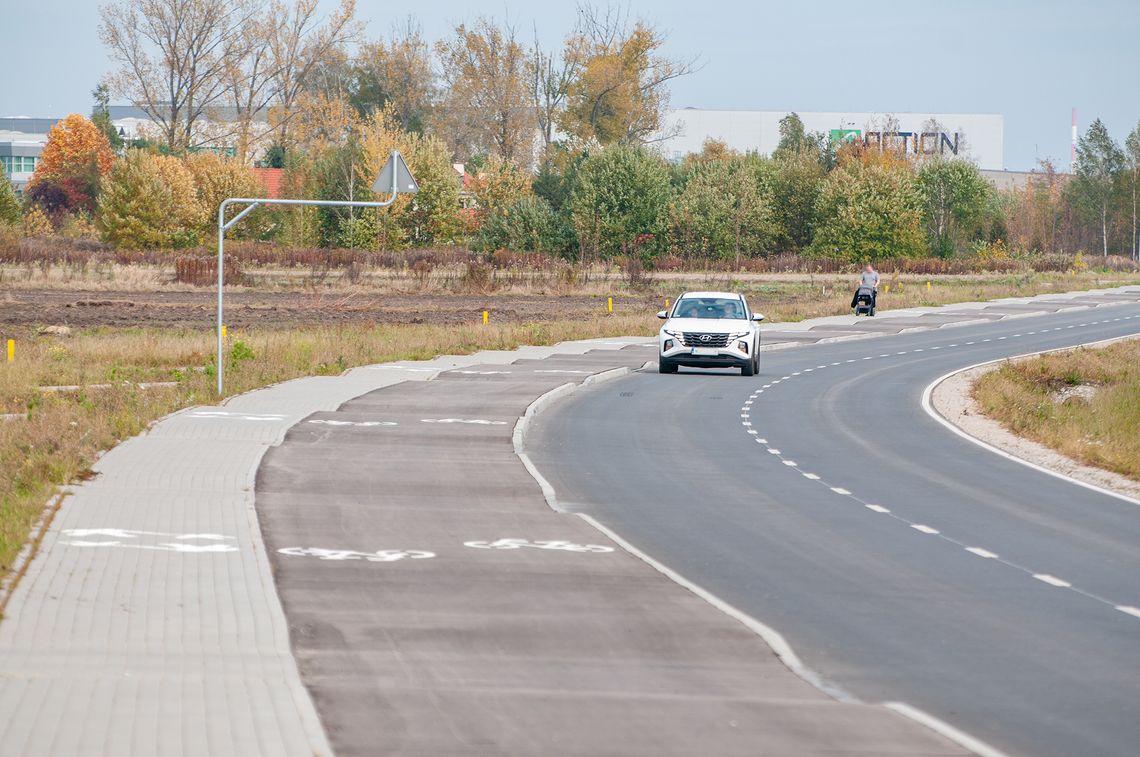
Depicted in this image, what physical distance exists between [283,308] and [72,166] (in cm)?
6642

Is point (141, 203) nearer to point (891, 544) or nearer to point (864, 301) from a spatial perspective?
point (864, 301)

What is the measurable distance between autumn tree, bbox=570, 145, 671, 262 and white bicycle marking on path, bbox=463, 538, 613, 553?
73123 millimetres

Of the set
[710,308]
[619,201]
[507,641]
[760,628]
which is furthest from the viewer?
[619,201]

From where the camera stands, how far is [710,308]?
114ft

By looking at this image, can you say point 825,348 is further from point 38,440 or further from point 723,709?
point 723,709

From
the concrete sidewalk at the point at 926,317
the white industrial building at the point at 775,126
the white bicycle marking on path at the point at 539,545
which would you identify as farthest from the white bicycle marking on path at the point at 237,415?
the white industrial building at the point at 775,126

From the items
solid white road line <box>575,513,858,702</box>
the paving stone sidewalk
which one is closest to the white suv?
the paving stone sidewalk

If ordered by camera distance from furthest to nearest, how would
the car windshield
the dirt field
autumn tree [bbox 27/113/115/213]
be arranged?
autumn tree [bbox 27/113/115/213] → the dirt field → the car windshield

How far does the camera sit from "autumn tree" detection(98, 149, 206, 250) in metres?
79.9

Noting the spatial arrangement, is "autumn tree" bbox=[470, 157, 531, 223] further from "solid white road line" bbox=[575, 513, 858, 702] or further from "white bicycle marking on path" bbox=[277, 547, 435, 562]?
"solid white road line" bbox=[575, 513, 858, 702]

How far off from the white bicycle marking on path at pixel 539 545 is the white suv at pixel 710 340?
20833 millimetres

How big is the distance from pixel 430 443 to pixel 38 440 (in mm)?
4812

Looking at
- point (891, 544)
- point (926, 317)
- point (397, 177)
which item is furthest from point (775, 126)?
point (891, 544)

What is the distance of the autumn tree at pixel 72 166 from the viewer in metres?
111
